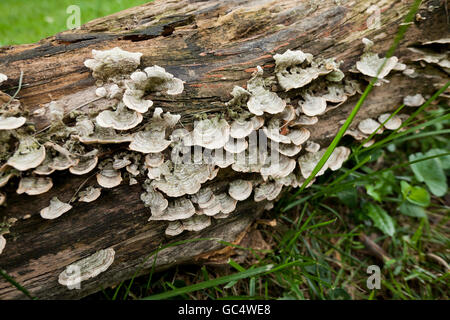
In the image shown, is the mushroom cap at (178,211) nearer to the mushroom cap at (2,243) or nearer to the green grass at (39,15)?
the mushroom cap at (2,243)

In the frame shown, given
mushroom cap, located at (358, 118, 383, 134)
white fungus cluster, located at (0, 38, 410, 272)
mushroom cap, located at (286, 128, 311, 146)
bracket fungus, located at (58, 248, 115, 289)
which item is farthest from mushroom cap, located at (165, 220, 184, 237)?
mushroom cap, located at (358, 118, 383, 134)

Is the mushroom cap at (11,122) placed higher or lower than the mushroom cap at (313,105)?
higher

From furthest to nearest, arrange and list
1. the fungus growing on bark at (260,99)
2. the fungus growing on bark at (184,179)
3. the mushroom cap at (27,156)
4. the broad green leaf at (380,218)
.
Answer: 1. the broad green leaf at (380,218)
2. the fungus growing on bark at (260,99)
3. the fungus growing on bark at (184,179)
4. the mushroom cap at (27,156)

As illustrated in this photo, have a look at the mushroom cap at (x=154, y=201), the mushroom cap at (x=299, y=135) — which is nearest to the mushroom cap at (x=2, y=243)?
the mushroom cap at (x=154, y=201)

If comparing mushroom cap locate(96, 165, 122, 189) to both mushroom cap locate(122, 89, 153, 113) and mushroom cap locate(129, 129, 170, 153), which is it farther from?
mushroom cap locate(122, 89, 153, 113)

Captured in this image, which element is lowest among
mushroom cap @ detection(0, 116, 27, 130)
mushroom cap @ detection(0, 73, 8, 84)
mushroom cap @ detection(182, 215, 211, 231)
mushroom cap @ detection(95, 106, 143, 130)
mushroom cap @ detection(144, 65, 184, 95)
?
mushroom cap @ detection(182, 215, 211, 231)
